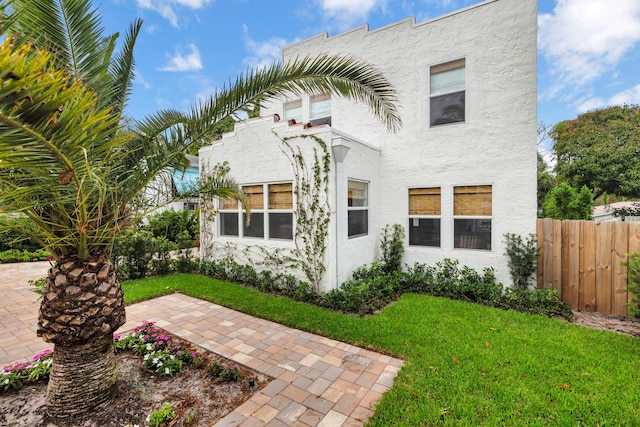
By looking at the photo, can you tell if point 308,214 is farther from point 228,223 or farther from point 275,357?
point 275,357

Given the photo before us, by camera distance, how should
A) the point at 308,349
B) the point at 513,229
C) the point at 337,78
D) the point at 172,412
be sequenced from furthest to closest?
the point at 513,229 < the point at 308,349 < the point at 337,78 < the point at 172,412

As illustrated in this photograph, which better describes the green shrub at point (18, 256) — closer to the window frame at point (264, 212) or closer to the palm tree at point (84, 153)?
the window frame at point (264, 212)

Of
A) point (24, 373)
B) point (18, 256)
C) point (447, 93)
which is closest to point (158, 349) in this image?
point (24, 373)

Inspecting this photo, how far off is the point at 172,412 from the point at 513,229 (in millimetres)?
7561

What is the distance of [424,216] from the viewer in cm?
807

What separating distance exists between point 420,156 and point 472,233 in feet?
8.02

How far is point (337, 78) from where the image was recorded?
425 cm

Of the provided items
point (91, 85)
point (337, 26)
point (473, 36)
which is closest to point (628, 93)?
point (473, 36)

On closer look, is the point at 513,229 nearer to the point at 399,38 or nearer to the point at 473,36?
the point at 473,36

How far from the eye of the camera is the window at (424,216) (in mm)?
7938

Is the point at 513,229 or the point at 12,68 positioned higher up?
the point at 12,68

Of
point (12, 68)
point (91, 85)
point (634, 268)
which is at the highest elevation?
point (91, 85)

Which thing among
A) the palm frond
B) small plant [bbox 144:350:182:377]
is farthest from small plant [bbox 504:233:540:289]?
small plant [bbox 144:350:182:377]

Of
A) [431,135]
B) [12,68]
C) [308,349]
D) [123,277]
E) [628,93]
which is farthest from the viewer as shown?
[628,93]
